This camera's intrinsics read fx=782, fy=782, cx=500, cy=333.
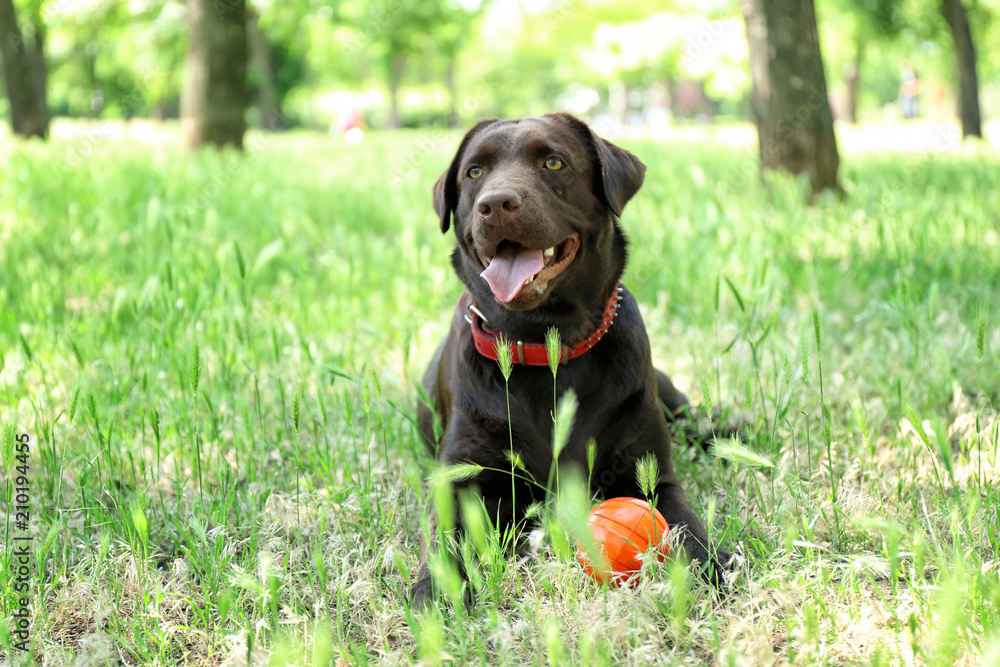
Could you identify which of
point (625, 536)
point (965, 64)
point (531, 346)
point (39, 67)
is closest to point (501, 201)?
point (531, 346)

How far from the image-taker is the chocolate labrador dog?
2592 millimetres

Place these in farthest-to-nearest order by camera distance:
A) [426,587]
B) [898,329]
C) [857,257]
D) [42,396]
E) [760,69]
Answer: [760,69]
[857,257]
[898,329]
[42,396]
[426,587]

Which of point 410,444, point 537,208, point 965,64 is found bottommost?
point 410,444

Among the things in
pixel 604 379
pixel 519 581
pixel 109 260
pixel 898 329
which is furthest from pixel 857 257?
pixel 109 260

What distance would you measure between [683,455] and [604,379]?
0.68 m

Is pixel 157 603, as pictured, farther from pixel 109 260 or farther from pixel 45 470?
pixel 109 260

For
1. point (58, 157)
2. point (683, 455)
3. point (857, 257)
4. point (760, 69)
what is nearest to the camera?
point (683, 455)

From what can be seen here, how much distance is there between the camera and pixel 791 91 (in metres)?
7.59

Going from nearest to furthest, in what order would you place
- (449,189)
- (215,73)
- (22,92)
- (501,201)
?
1. (501,201)
2. (449,189)
3. (215,73)
4. (22,92)

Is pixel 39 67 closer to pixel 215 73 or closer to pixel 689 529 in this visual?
pixel 215 73

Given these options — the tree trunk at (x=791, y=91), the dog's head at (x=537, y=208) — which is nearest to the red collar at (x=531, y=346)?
the dog's head at (x=537, y=208)

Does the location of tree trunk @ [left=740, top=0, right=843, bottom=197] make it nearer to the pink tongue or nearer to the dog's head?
the dog's head

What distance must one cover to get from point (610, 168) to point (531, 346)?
73 centimetres

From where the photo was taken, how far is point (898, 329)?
4.45 m
